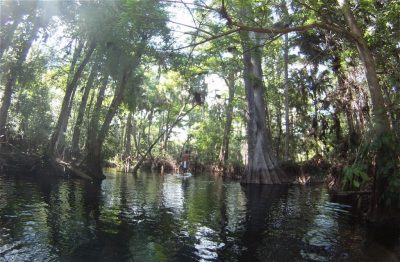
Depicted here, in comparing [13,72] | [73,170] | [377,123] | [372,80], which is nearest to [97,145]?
[73,170]

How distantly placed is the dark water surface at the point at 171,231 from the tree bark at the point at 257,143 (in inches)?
344

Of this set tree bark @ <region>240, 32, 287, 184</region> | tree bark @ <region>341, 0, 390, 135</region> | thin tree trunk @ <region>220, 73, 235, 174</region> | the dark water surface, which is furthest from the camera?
thin tree trunk @ <region>220, 73, 235, 174</region>

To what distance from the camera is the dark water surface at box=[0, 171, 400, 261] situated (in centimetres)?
681

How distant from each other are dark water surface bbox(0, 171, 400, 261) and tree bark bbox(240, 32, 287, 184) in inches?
344

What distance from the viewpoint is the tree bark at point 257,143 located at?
2255 cm

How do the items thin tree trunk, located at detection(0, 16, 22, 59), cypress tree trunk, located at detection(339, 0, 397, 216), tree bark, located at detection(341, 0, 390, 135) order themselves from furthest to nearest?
1. thin tree trunk, located at detection(0, 16, 22, 59)
2. tree bark, located at detection(341, 0, 390, 135)
3. cypress tree trunk, located at detection(339, 0, 397, 216)

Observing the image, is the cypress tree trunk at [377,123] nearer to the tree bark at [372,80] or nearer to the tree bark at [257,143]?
the tree bark at [372,80]

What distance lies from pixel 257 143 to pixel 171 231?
1553cm

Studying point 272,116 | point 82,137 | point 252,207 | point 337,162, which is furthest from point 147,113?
point 252,207

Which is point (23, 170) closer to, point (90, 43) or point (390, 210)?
point (90, 43)

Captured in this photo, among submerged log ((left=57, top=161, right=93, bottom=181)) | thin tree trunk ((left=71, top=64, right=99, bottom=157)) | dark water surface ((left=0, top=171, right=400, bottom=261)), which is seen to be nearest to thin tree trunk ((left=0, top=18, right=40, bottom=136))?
submerged log ((left=57, top=161, right=93, bottom=181))

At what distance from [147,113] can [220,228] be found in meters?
35.6

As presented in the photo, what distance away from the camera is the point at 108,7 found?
1473 cm

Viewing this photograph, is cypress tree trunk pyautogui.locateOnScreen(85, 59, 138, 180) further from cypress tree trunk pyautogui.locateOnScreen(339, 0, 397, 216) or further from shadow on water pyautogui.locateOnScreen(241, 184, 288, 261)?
cypress tree trunk pyautogui.locateOnScreen(339, 0, 397, 216)
